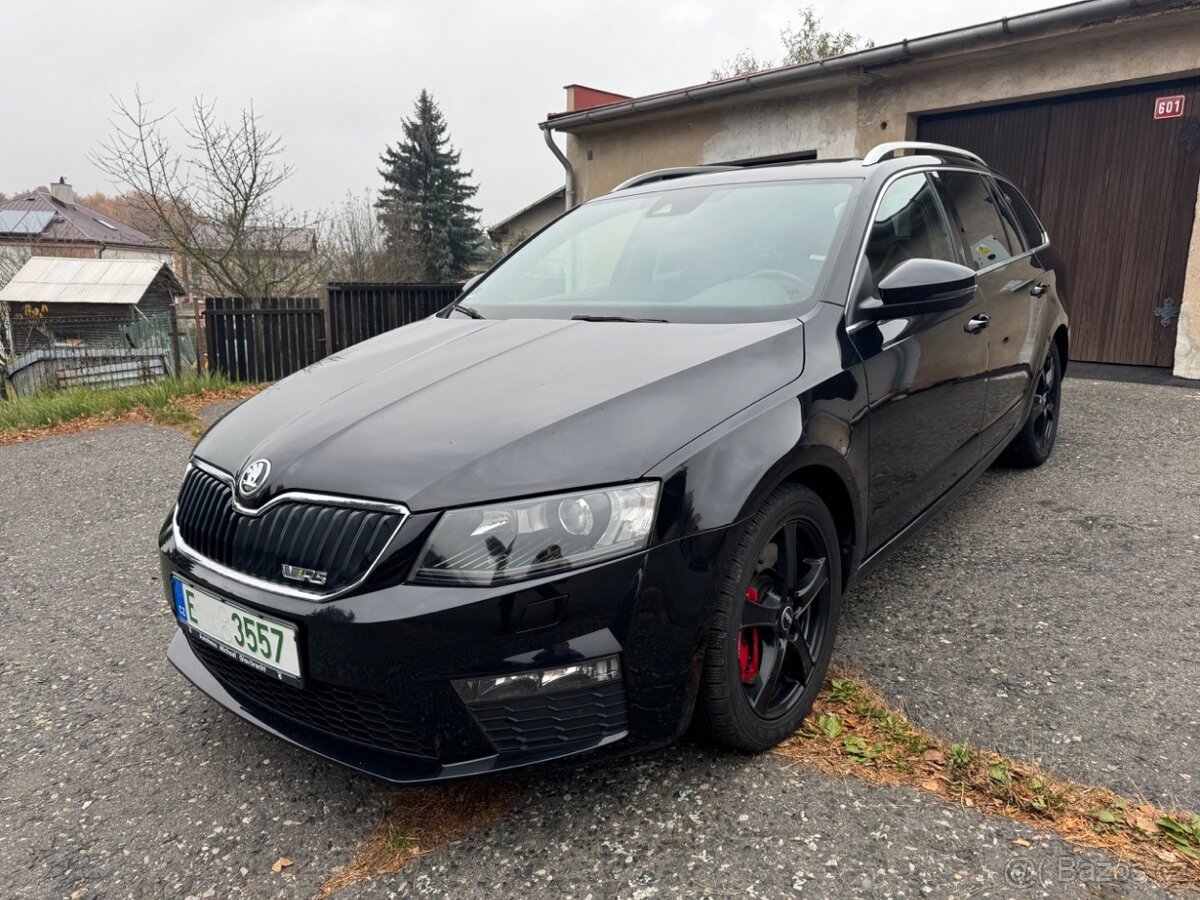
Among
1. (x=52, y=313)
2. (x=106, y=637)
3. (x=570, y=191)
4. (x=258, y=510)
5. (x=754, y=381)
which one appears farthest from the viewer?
(x=52, y=313)

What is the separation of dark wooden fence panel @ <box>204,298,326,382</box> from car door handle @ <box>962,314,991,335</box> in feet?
28.1

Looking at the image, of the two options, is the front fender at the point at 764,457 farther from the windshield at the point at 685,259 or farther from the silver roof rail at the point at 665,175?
the silver roof rail at the point at 665,175

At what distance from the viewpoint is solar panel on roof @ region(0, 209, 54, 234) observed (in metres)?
44.9

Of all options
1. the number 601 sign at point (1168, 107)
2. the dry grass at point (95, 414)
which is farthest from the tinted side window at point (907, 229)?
the dry grass at point (95, 414)

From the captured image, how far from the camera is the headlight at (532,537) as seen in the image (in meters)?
1.64

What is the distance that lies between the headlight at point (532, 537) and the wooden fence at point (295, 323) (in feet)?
27.7

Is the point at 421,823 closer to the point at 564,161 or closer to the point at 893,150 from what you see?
the point at 893,150

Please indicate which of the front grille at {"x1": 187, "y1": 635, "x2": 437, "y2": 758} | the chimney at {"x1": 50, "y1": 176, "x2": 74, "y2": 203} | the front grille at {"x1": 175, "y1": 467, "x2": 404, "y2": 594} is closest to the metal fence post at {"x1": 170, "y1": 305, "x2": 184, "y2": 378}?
the front grille at {"x1": 175, "y1": 467, "x2": 404, "y2": 594}

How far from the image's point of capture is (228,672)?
2062mm

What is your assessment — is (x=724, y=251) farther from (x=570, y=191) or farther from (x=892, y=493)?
(x=570, y=191)

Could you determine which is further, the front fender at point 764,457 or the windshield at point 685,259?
the windshield at point 685,259

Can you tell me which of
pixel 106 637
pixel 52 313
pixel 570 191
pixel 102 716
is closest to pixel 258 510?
pixel 102 716

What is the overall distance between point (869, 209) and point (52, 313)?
30.9 m

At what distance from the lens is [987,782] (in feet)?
6.47
